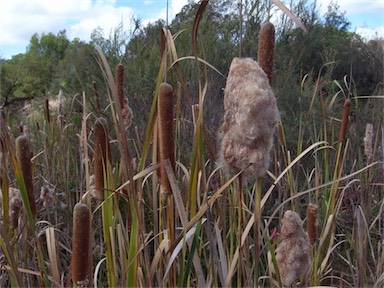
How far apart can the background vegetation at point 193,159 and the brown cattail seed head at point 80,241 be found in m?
0.08

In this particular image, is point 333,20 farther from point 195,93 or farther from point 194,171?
point 194,171

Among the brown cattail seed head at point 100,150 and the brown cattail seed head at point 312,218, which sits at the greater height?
the brown cattail seed head at point 100,150

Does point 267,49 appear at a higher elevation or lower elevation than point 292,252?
higher

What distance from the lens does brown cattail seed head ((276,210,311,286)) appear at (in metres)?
1.08

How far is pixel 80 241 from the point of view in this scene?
2.85 ft

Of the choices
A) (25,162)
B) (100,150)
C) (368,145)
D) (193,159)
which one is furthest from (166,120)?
(368,145)

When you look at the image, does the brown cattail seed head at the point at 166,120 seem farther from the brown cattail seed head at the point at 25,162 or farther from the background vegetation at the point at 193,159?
the brown cattail seed head at the point at 25,162

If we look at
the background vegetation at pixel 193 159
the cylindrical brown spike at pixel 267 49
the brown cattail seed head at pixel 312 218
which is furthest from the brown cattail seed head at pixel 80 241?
the brown cattail seed head at pixel 312 218

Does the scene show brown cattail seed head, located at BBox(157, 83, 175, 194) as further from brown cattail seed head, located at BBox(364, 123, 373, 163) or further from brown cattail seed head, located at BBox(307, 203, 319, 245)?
brown cattail seed head, located at BBox(364, 123, 373, 163)

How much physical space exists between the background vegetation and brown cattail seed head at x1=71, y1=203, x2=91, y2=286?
0.08 meters

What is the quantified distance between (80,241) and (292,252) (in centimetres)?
47

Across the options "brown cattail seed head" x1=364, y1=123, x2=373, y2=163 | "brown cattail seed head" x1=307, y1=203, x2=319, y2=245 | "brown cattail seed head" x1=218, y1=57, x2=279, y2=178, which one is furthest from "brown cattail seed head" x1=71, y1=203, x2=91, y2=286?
"brown cattail seed head" x1=364, y1=123, x2=373, y2=163

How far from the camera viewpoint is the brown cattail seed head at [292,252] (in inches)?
42.3

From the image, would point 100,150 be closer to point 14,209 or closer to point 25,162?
point 25,162
